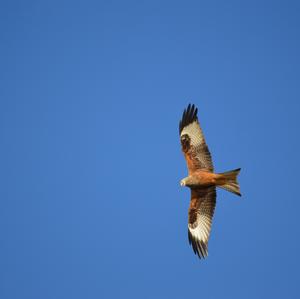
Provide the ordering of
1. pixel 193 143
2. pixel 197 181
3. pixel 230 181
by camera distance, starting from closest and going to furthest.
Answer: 1. pixel 230 181
2. pixel 197 181
3. pixel 193 143

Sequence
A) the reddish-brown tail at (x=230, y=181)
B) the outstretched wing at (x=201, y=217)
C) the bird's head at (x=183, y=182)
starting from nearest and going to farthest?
the reddish-brown tail at (x=230, y=181)
the bird's head at (x=183, y=182)
the outstretched wing at (x=201, y=217)

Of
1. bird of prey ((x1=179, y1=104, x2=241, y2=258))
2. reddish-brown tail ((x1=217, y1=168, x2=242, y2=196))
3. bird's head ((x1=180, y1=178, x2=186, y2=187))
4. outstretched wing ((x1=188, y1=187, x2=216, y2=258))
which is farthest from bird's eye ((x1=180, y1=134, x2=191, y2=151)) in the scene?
reddish-brown tail ((x1=217, y1=168, x2=242, y2=196))

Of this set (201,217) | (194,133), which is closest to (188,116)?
(194,133)

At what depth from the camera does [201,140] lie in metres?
10.2

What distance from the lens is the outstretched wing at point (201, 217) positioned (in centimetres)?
1021

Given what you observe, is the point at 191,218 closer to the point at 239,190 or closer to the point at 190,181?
the point at 190,181

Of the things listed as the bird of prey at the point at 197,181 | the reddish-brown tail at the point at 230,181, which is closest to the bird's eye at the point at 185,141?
the bird of prey at the point at 197,181

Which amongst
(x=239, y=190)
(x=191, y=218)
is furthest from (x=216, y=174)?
(x=191, y=218)

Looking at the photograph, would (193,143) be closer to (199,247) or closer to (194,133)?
(194,133)

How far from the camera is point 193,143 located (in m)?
10.3

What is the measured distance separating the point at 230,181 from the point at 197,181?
0.89 metres

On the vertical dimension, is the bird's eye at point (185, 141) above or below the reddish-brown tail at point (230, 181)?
above

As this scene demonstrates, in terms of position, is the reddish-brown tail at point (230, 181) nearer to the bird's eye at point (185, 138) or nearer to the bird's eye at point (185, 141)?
the bird's eye at point (185, 141)

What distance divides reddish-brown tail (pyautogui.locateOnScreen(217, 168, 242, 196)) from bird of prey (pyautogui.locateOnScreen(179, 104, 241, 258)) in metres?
0.40
